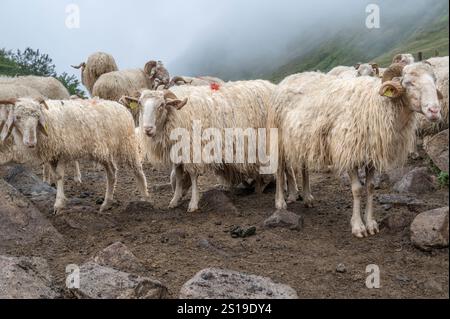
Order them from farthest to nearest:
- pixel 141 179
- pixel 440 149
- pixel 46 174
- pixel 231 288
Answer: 1. pixel 46 174
2. pixel 141 179
3. pixel 231 288
4. pixel 440 149

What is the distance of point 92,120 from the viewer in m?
9.37

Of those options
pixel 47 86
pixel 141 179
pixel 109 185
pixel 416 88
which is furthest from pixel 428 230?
pixel 47 86

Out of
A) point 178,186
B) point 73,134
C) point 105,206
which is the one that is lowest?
point 105,206

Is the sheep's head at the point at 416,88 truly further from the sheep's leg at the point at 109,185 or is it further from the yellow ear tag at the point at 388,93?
the sheep's leg at the point at 109,185

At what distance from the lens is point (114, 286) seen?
4.96 metres

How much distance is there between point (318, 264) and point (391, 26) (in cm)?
7497

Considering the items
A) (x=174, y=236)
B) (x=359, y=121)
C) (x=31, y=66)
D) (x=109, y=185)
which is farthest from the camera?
(x=31, y=66)

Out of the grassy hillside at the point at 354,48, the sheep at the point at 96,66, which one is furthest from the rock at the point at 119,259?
the grassy hillside at the point at 354,48

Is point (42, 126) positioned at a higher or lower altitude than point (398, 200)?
higher

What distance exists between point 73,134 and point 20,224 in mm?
2027

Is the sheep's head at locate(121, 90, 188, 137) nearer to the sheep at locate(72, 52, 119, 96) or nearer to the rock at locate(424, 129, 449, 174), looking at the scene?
the rock at locate(424, 129, 449, 174)

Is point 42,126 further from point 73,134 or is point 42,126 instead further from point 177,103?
point 177,103

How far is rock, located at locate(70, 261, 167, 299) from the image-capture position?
16.0 feet
